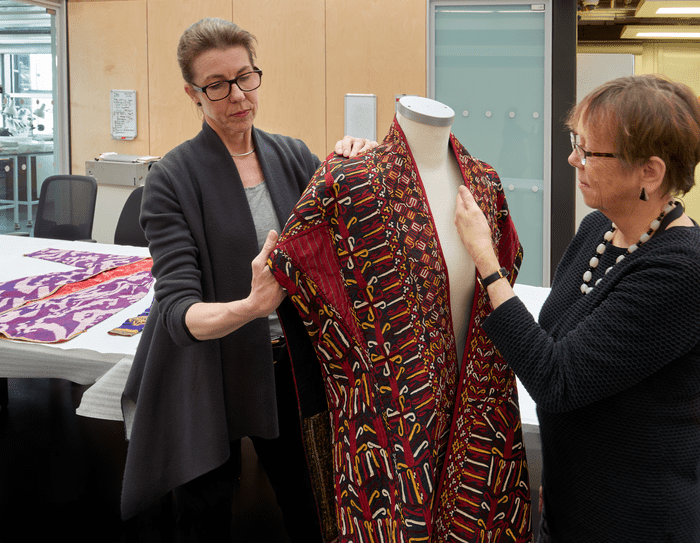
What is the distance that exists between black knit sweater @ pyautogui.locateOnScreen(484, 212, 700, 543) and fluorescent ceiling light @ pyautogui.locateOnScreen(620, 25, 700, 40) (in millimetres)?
6305

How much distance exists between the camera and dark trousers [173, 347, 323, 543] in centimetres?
160

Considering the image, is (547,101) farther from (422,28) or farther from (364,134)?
(364,134)

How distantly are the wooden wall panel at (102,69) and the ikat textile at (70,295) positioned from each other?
288 centimetres

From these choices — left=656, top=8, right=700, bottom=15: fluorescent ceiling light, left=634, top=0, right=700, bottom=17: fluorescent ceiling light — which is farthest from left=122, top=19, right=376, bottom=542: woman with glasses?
left=656, top=8, right=700, bottom=15: fluorescent ceiling light

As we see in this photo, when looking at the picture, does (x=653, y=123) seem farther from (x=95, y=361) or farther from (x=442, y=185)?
(x=95, y=361)

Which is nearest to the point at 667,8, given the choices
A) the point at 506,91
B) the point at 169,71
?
the point at 506,91

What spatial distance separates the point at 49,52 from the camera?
612 cm

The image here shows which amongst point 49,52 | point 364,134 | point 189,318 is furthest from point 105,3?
point 189,318

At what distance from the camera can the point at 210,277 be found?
1.44m

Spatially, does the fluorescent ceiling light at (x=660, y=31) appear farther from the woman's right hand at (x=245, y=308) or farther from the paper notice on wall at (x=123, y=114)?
the woman's right hand at (x=245, y=308)

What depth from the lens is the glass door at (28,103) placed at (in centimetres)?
606

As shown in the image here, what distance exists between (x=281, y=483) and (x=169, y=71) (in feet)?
16.0

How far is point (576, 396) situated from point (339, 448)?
424 millimetres

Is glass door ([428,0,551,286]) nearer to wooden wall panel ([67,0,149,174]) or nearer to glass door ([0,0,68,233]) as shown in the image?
wooden wall panel ([67,0,149,174])
